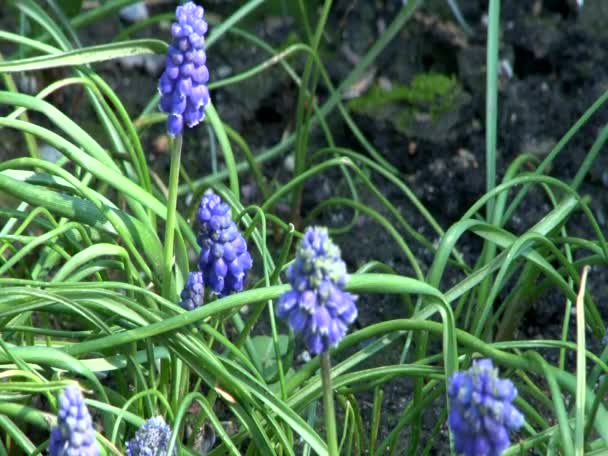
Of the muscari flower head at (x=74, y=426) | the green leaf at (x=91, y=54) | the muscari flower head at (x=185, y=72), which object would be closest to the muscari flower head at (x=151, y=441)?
the muscari flower head at (x=74, y=426)

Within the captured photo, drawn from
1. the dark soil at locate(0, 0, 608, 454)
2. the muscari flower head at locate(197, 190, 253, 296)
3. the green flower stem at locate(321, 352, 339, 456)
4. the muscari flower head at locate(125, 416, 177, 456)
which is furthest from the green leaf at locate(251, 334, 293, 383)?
the green flower stem at locate(321, 352, 339, 456)

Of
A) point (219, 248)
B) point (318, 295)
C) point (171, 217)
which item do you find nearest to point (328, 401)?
point (318, 295)

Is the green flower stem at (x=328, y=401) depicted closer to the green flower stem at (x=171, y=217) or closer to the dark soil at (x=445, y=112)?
the green flower stem at (x=171, y=217)

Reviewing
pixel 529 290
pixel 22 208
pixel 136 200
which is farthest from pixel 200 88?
pixel 529 290

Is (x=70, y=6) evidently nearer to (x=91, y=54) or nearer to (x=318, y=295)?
(x=91, y=54)

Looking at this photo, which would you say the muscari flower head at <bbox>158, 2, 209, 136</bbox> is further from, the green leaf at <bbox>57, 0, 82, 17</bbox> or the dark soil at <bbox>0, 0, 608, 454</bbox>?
the green leaf at <bbox>57, 0, 82, 17</bbox>
